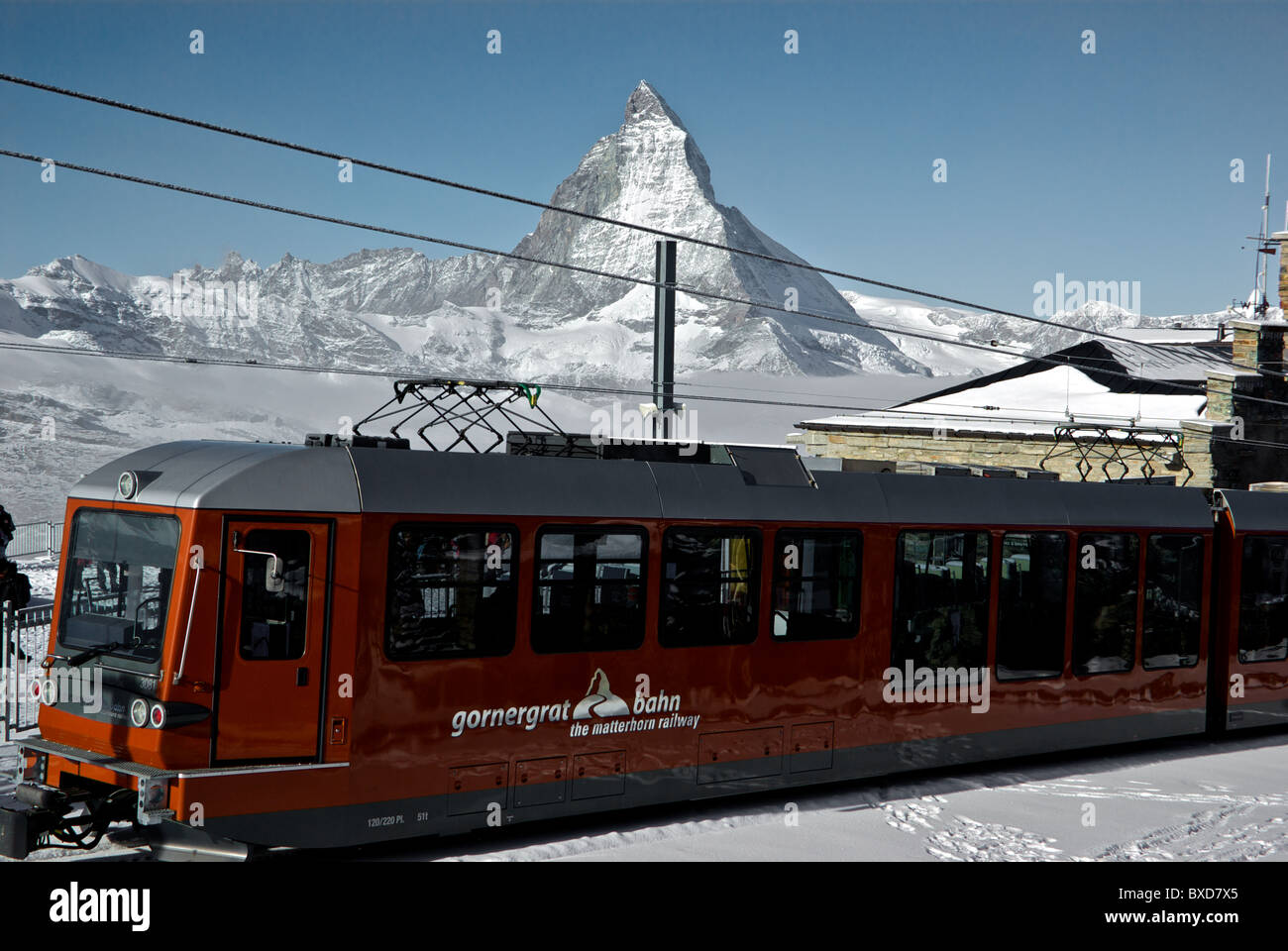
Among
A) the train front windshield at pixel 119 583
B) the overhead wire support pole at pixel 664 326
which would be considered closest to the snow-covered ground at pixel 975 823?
the train front windshield at pixel 119 583

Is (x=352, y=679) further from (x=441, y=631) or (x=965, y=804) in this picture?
(x=965, y=804)

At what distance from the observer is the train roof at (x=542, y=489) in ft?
28.7

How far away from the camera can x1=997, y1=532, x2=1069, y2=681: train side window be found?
12648 millimetres

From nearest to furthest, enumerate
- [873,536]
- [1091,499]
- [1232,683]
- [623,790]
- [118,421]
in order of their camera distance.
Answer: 1. [623,790]
2. [873,536]
3. [1091,499]
4. [1232,683]
5. [118,421]

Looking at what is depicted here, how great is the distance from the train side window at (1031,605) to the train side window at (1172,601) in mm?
1401

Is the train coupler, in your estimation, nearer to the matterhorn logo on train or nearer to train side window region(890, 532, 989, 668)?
the matterhorn logo on train

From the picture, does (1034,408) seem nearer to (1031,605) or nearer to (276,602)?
(1031,605)

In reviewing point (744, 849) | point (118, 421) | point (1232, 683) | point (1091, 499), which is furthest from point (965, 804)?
point (118, 421)

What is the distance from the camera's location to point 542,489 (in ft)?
32.2

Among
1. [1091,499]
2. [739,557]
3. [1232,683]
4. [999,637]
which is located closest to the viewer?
[739,557]

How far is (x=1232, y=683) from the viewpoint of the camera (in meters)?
14.8

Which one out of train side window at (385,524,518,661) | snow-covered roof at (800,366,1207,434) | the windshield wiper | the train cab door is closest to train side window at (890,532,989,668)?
train side window at (385,524,518,661)

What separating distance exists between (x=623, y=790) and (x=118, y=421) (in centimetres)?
10784

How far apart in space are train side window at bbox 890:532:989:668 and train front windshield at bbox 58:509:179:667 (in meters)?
6.47
